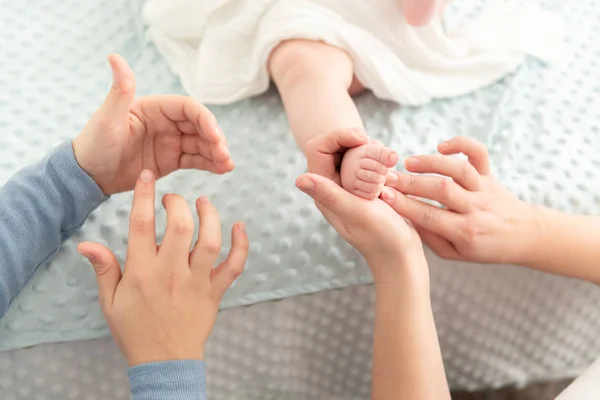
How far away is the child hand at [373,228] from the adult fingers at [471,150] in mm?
106

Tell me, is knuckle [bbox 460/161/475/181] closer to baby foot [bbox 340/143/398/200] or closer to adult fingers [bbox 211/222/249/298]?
baby foot [bbox 340/143/398/200]

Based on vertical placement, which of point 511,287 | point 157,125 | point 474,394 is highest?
point 157,125

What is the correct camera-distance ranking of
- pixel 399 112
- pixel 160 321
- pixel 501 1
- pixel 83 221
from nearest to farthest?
pixel 160 321, pixel 83 221, pixel 399 112, pixel 501 1

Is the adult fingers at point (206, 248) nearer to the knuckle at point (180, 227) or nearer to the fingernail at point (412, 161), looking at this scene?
the knuckle at point (180, 227)

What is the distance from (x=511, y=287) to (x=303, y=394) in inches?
12.2

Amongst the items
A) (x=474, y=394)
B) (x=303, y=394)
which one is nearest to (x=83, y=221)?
(x=303, y=394)

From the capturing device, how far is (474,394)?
98 centimetres

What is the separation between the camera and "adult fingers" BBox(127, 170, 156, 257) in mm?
612

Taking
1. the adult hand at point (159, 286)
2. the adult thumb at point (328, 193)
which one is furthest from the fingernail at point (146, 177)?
the adult thumb at point (328, 193)

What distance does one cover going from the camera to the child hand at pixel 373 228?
60 centimetres

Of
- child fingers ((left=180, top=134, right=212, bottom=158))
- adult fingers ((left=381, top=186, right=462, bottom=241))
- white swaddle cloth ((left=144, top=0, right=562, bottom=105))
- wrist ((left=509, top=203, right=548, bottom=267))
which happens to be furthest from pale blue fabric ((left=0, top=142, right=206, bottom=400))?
wrist ((left=509, top=203, right=548, bottom=267))

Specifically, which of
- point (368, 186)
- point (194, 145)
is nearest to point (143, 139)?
point (194, 145)

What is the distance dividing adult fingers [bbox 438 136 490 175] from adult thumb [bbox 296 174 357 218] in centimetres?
16

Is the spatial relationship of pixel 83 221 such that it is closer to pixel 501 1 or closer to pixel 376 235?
pixel 376 235
